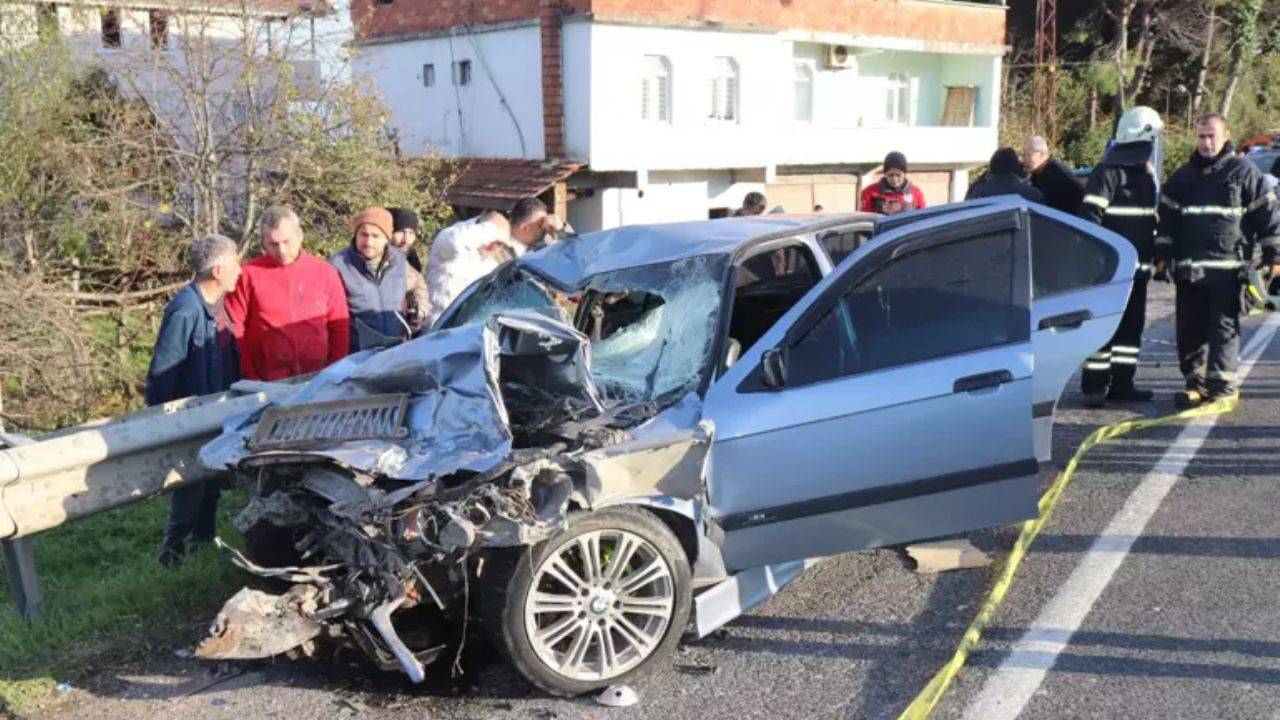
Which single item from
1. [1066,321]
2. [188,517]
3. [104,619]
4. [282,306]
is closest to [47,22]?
[282,306]

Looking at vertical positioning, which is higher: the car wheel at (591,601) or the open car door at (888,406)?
the open car door at (888,406)

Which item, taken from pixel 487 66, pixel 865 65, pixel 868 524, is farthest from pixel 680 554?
pixel 865 65

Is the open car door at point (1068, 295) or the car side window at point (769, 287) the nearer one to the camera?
the open car door at point (1068, 295)

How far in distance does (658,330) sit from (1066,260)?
2.07 meters

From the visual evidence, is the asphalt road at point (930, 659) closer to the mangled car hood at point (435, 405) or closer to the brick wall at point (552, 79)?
the mangled car hood at point (435, 405)

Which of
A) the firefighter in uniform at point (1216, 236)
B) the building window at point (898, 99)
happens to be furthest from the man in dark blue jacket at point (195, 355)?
the building window at point (898, 99)

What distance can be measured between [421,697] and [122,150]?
9.82 metres

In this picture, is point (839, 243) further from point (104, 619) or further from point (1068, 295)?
point (104, 619)

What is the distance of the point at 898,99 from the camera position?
30391mm

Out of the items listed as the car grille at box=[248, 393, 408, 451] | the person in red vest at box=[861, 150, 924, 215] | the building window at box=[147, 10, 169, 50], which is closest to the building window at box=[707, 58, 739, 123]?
the building window at box=[147, 10, 169, 50]

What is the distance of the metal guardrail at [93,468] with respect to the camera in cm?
420

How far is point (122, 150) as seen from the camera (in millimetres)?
11820

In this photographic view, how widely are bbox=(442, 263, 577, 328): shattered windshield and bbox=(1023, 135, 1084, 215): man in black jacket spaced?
15.6 ft

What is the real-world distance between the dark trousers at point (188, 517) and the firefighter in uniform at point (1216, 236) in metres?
6.37
